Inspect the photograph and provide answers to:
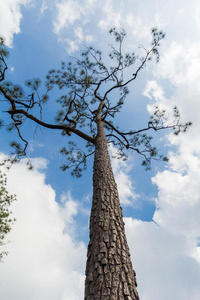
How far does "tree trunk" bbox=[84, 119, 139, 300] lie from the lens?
3.84ft

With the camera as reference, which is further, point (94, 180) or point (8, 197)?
point (8, 197)

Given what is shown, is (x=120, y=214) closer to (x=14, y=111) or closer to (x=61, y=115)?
(x=14, y=111)

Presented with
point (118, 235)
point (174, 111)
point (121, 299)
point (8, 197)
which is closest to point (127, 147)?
point (174, 111)

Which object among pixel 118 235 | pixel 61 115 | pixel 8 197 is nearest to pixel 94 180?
pixel 118 235

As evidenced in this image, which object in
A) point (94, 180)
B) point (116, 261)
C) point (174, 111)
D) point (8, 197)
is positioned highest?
point (174, 111)

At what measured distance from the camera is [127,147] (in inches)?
232

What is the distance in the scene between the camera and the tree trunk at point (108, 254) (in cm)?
117

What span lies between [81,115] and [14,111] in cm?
249

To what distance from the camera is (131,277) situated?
1.33 metres

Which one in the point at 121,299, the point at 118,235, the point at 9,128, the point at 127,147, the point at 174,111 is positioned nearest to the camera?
the point at 121,299

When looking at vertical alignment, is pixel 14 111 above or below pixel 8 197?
above

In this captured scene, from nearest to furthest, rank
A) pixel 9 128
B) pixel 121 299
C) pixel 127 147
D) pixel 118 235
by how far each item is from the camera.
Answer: pixel 121 299, pixel 118 235, pixel 9 128, pixel 127 147

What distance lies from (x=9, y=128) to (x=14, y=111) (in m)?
0.71

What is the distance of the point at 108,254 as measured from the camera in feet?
4.64
